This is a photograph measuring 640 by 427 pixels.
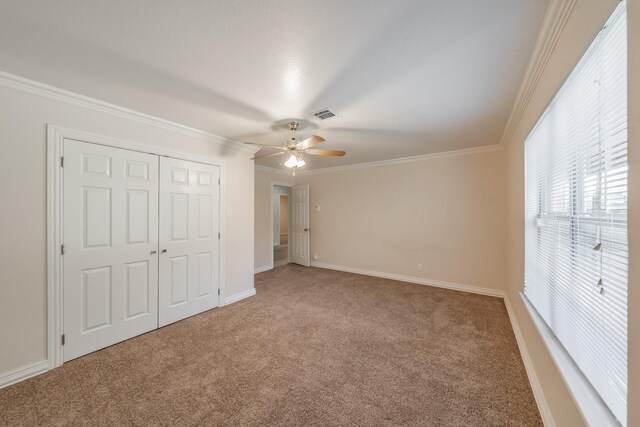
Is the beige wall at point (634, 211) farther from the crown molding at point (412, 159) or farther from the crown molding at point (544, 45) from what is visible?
the crown molding at point (412, 159)

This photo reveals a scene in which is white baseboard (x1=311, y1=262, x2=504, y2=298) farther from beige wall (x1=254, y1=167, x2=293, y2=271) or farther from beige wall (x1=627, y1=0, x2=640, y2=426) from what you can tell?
beige wall (x1=627, y1=0, x2=640, y2=426)

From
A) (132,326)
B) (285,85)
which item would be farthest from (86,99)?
(132,326)

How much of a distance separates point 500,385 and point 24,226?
13.3ft

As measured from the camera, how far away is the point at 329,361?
2250mm

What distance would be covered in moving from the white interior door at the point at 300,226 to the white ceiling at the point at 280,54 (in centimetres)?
334

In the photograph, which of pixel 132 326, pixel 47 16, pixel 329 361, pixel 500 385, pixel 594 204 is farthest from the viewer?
pixel 132 326

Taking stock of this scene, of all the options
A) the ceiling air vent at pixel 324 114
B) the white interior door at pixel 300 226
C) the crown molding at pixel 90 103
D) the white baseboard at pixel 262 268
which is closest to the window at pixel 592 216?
the ceiling air vent at pixel 324 114

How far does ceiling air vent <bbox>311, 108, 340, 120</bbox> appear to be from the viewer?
2.54 m

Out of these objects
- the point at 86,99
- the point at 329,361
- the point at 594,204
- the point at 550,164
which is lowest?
the point at 329,361

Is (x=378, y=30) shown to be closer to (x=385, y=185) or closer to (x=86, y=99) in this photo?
(x=86, y=99)

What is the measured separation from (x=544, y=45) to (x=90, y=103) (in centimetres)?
368

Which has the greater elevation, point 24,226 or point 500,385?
point 24,226

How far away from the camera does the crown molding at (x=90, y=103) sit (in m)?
1.96

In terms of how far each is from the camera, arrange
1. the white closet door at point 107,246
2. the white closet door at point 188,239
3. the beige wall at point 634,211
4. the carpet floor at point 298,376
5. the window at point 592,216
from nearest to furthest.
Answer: the beige wall at point 634,211 < the window at point 592,216 < the carpet floor at point 298,376 < the white closet door at point 107,246 < the white closet door at point 188,239
